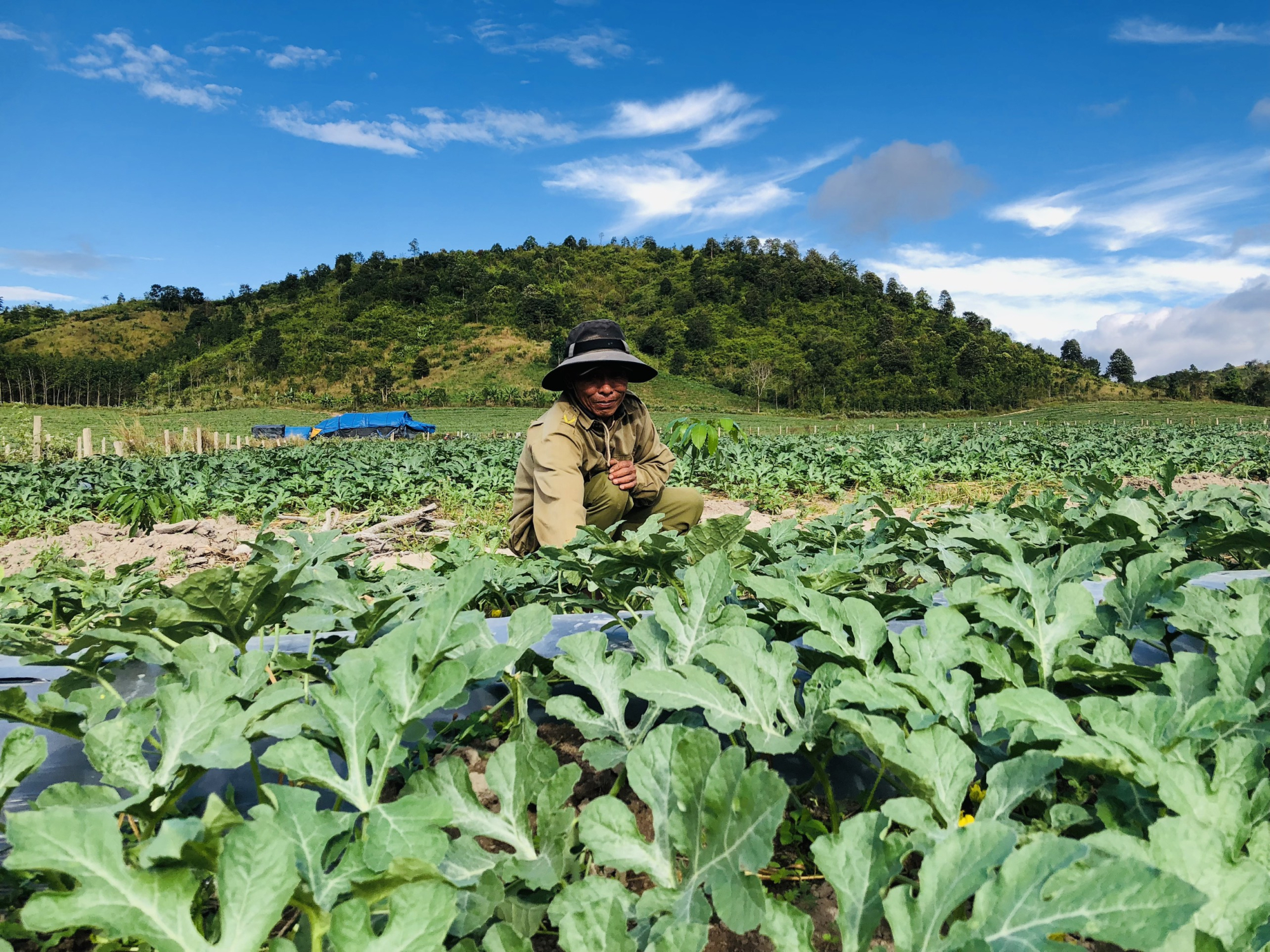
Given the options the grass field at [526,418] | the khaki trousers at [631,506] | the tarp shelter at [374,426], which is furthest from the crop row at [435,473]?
the tarp shelter at [374,426]

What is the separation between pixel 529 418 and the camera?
51688 mm

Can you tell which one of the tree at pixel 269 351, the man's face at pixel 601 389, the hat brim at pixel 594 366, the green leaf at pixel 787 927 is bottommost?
the green leaf at pixel 787 927

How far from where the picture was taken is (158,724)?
2.58ft

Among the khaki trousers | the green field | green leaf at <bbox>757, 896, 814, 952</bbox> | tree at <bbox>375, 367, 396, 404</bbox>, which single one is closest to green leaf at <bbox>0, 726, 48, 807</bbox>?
green leaf at <bbox>757, 896, 814, 952</bbox>

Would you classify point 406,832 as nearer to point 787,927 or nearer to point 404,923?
point 404,923

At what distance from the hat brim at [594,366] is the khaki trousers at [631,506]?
0.67 metres

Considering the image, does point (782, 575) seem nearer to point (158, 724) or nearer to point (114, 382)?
point (158, 724)

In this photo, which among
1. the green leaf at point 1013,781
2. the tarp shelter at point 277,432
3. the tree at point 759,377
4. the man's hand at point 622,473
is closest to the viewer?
the green leaf at point 1013,781

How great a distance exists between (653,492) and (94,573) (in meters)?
3.34

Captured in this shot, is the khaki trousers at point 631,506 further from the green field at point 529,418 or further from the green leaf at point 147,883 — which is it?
the green field at point 529,418

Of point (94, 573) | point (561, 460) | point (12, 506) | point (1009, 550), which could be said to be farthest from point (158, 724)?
point (12, 506)

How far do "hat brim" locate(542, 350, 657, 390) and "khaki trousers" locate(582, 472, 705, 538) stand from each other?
2.19 feet

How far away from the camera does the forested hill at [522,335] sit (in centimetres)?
7638

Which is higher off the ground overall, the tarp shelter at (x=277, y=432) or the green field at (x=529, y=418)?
the green field at (x=529, y=418)
